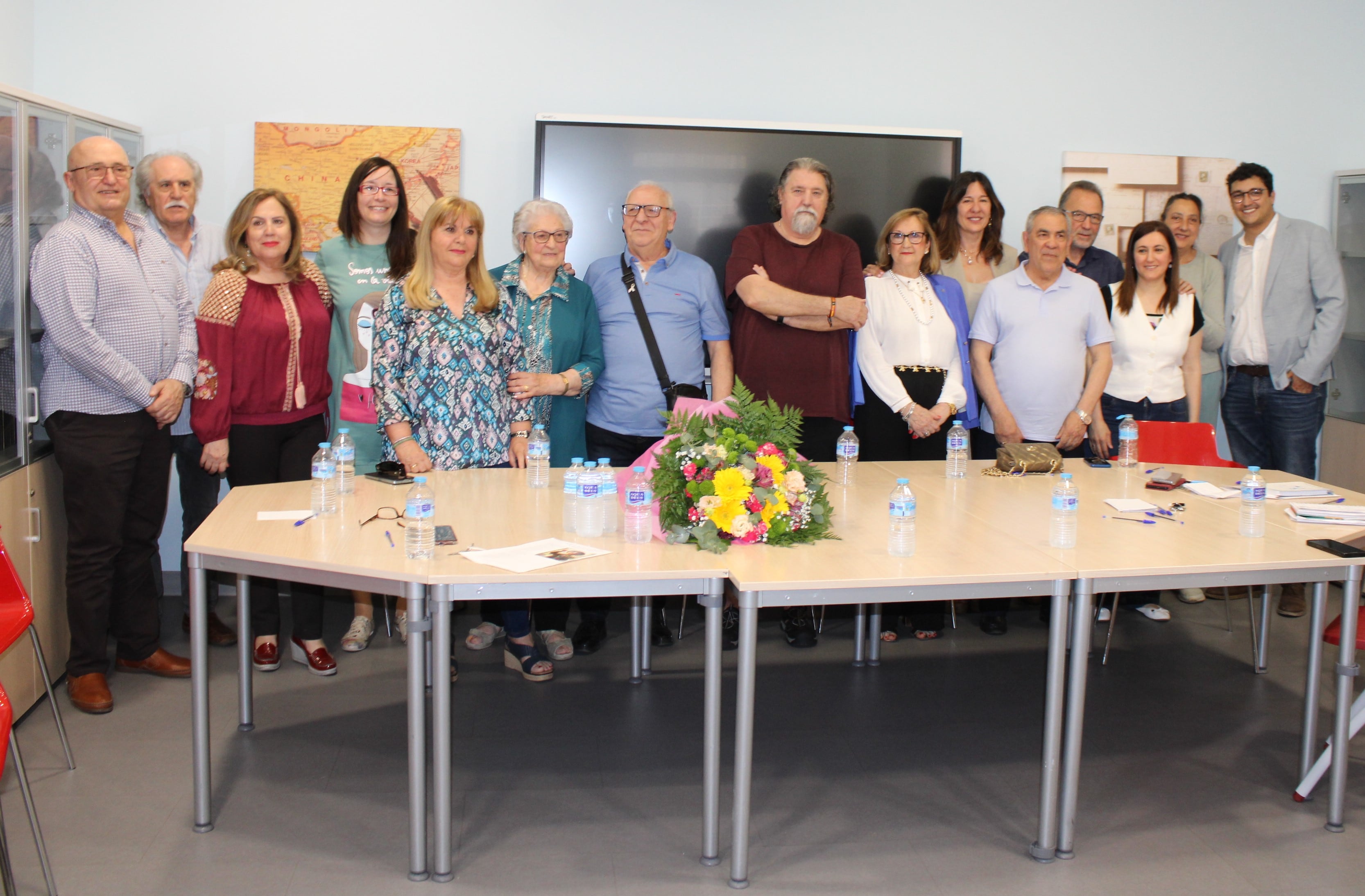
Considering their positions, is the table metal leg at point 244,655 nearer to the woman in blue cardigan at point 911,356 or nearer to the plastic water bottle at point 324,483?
the plastic water bottle at point 324,483

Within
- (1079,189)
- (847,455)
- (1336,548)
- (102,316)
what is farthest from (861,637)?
(102,316)

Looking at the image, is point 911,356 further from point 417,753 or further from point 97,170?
point 97,170

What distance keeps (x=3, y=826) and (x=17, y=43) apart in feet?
11.7

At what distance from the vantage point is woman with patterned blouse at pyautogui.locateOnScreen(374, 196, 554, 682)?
12.2ft

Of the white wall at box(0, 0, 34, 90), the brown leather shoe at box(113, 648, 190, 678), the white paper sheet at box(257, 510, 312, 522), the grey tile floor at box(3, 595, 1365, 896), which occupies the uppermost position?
the white wall at box(0, 0, 34, 90)

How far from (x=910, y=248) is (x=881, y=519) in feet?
5.62

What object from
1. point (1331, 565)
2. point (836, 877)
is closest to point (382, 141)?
point (836, 877)

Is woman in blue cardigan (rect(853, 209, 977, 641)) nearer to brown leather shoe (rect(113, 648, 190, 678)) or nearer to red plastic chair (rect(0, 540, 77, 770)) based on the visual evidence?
brown leather shoe (rect(113, 648, 190, 678))

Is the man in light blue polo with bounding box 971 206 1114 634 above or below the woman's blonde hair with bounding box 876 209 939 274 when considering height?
below

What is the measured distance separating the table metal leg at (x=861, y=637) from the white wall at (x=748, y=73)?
7.99ft

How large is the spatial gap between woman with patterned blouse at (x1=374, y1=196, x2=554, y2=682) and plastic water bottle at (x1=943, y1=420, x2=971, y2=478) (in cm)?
161

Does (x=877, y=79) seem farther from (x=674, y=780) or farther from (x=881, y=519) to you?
(x=674, y=780)

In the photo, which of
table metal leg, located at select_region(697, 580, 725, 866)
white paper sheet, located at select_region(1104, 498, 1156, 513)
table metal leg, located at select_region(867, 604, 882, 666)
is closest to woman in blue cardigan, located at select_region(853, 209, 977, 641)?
table metal leg, located at select_region(867, 604, 882, 666)

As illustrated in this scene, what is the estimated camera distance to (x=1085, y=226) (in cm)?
520
